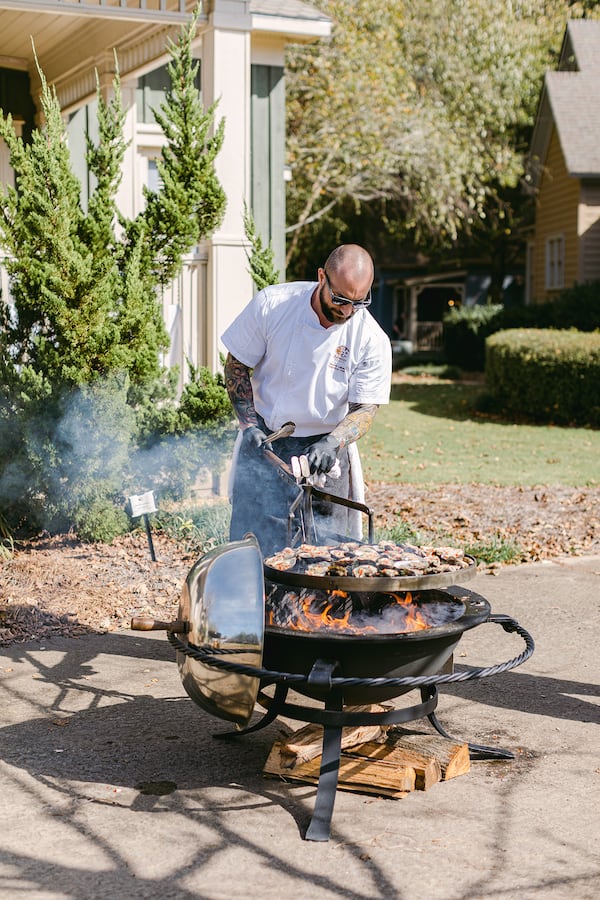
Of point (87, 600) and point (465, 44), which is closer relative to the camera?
point (87, 600)

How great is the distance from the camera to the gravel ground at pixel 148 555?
19.6 ft

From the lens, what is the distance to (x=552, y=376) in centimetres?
1642

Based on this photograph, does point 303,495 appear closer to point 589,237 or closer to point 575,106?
point 589,237

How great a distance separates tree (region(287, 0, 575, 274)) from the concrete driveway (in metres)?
16.7

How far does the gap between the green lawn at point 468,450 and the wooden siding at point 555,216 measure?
7.14 m

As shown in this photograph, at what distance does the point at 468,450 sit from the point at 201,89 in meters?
6.60

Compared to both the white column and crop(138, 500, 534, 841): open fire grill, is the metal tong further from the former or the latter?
the white column

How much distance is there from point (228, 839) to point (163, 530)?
4325 millimetres

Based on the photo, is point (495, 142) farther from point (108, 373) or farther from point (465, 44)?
point (108, 373)

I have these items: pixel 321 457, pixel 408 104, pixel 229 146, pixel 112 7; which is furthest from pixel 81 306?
pixel 408 104

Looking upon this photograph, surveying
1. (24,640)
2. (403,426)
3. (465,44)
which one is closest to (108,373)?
(24,640)

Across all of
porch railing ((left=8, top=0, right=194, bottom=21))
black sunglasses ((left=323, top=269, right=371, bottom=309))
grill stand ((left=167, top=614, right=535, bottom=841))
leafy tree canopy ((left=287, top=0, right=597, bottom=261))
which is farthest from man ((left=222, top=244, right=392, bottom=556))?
leafy tree canopy ((left=287, top=0, right=597, bottom=261))

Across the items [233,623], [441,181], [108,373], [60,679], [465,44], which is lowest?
[60,679]

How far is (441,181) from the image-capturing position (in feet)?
72.4
